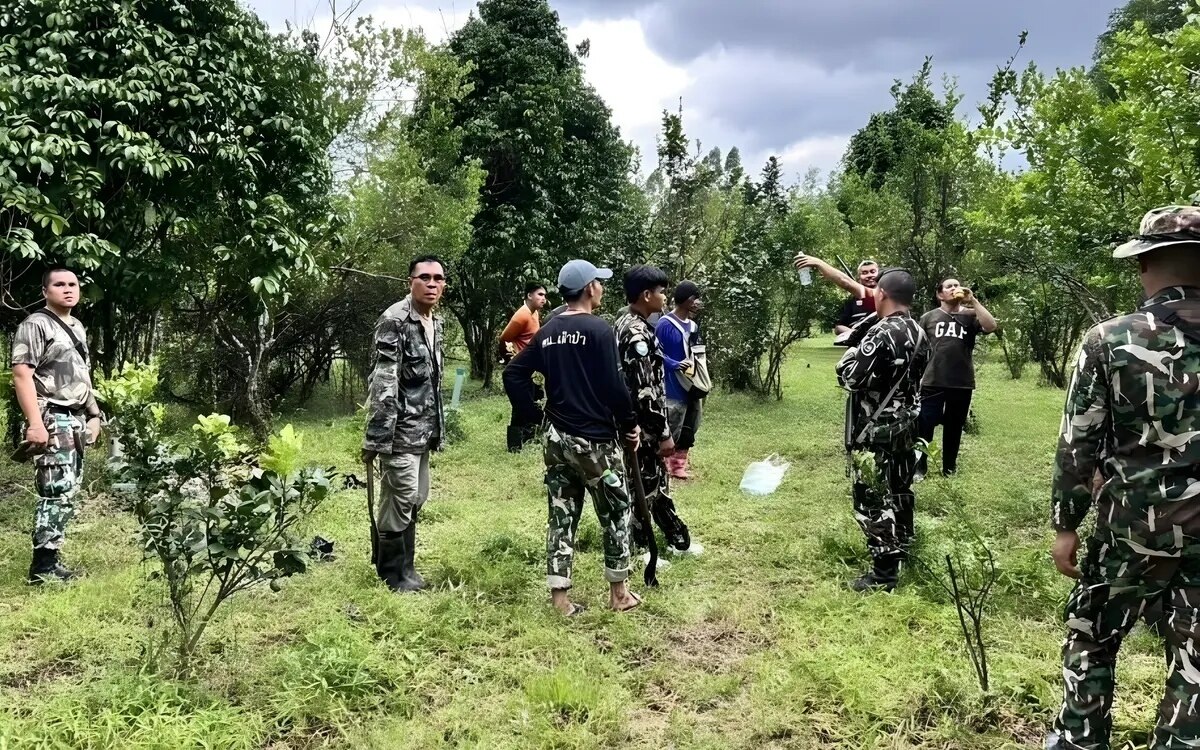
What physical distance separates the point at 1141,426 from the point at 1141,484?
0.17 metres

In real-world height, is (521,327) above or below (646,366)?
above

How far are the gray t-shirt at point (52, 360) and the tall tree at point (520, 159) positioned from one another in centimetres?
980

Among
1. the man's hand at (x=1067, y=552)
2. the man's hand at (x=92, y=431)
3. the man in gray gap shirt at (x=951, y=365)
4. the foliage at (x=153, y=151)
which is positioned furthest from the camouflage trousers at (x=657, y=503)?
the foliage at (x=153, y=151)

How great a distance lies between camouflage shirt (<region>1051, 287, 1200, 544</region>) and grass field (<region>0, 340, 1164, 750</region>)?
3.54ft

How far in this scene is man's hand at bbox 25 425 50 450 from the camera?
A: 13.0 feet

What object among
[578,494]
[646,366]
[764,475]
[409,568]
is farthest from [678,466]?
[409,568]

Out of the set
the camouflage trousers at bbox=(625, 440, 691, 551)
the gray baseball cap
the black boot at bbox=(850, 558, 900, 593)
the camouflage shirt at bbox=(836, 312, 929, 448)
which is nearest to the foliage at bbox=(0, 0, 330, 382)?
the gray baseball cap

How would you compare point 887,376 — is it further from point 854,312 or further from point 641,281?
point 854,312

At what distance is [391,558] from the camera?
14.0 ft

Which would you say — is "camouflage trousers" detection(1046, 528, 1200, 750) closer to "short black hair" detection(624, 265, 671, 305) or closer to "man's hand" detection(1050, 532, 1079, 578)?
"man's hand" detection(1050, 532, 1079, 578)

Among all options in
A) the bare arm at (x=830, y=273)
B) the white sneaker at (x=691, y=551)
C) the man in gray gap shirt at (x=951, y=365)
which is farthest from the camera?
the man in gray gap shirt at (x=951, y=365)

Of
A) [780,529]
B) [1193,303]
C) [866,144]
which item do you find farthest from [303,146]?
[866,144]

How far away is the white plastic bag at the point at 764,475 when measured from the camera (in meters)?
6.73

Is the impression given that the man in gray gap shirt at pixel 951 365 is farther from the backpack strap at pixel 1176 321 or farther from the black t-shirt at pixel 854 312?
the backpack strap at pixel 1176 321
